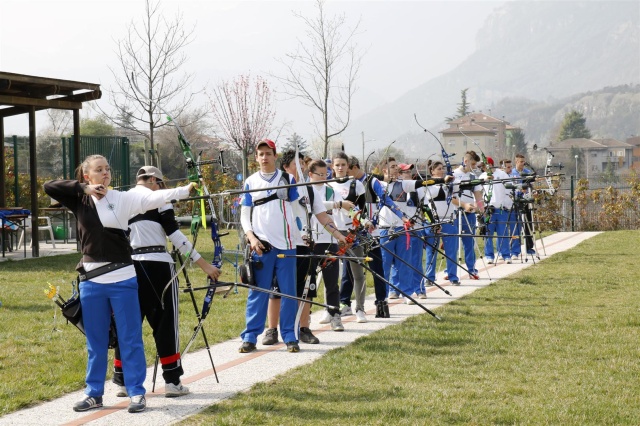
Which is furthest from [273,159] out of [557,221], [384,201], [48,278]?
[557,221]

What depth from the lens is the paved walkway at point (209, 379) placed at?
249 inches

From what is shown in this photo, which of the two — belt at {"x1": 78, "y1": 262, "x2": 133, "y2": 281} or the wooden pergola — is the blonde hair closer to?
belt at {"x1": 78, "y1": 262, "x2": 133, "y2": 281}

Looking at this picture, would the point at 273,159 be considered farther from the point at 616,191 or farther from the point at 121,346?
the point at 616,191

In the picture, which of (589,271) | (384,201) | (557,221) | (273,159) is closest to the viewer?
(273,159)

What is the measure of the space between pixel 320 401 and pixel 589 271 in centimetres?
1009

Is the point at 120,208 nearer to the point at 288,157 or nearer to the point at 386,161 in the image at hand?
the point at 288,157

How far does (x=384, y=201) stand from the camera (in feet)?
37.8

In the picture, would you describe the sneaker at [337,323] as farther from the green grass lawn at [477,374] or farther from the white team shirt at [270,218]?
the white team shirt at [270,218]

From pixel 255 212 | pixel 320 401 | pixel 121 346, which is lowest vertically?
pixel 320 401

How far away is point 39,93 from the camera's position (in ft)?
66.3

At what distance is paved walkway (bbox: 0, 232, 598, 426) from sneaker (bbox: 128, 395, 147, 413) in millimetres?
48

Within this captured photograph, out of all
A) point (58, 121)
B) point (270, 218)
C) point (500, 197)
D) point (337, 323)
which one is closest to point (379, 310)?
point (337, 323)

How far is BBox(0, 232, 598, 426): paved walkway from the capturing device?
6312mm

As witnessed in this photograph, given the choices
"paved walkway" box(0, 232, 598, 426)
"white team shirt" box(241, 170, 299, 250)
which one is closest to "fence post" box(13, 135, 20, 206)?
"paved walkway" box(0, 232, 598, 426)
